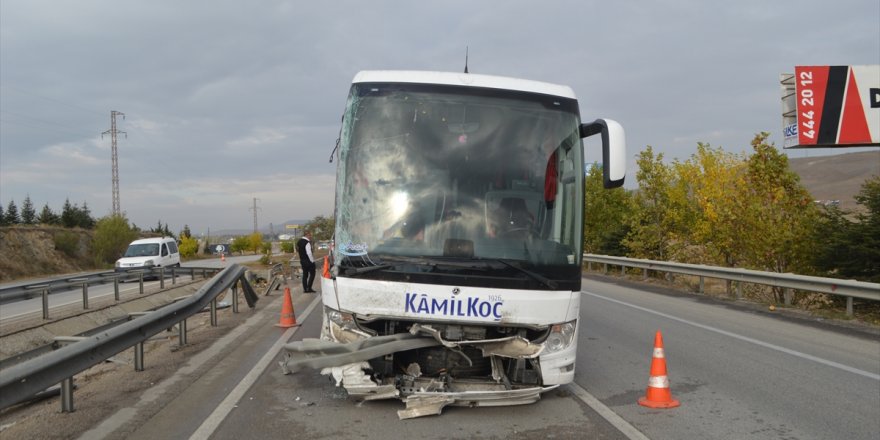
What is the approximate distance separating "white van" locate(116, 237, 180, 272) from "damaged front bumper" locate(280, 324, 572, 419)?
82.8 ft

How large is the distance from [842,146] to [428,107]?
2265 centimetres

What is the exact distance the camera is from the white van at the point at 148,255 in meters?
28.2

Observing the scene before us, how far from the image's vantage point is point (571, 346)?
223 inches

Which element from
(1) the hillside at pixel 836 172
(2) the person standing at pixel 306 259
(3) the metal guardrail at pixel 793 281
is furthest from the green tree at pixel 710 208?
(1) the hillside at pixel 836 172

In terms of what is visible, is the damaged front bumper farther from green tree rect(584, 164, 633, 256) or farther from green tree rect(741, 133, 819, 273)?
green tree rect(584, 164, 633, 256)

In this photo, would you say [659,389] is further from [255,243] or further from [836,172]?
[836,172]

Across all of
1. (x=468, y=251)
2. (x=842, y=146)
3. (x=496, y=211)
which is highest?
(x=842, y=146)

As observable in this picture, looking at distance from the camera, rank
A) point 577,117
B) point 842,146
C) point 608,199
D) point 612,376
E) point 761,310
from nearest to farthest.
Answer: point 577,117 < point 612,376 < point 761,310 < point 842,146 < point 608,199

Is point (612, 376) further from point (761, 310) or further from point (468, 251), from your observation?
point (761, 310)

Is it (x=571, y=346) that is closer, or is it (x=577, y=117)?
(x=571, y=346)

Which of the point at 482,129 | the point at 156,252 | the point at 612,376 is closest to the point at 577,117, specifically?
the point at 482,129

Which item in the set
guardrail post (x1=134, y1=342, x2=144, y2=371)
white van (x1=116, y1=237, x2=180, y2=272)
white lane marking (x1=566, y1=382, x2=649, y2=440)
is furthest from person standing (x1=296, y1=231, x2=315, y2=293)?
white lane marking (x1=566, y1=382, x2=649, y2=440)

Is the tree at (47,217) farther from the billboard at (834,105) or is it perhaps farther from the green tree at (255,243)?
the billboard at (834,105)

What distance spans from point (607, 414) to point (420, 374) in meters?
1.69
